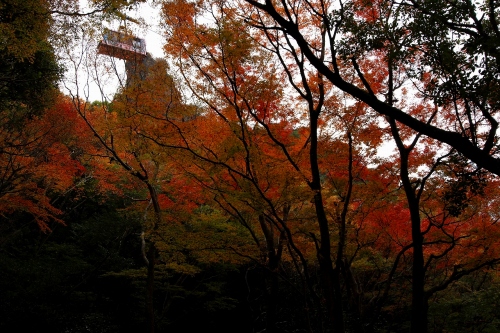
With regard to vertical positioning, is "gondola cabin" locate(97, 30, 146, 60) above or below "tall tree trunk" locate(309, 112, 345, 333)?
above

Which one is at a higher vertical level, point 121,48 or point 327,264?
point 121,48

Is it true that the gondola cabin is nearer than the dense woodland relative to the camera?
No

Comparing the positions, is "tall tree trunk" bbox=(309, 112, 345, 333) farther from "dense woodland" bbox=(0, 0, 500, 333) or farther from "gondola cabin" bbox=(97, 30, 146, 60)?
"gondola cabin" bbox=(97, 30, 146, 60)

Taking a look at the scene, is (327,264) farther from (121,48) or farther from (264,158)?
(121,48)

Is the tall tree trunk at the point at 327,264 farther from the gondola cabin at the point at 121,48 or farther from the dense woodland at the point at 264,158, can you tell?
the gondola cabin at the point at 121,48

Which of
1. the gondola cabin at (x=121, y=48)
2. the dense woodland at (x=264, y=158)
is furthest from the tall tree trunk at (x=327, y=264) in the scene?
the gondola cabin at (x=121, y=48)

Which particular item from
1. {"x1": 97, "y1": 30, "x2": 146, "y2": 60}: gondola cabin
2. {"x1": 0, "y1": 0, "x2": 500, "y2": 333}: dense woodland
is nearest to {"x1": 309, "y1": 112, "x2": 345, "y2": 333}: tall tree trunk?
{"x1": 0, "y1": 0, "x2": 500, "y2": 333}: dense woodland

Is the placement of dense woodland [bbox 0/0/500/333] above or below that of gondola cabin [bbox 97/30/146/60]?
below

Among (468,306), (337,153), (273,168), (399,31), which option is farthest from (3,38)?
(468,306)

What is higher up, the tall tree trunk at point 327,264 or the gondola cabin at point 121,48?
the gondola cabin at point 121,48

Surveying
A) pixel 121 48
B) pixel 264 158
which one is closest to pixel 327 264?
pixel 264 158

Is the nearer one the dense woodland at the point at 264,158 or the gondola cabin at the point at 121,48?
the dense woodland at the point at 264,158

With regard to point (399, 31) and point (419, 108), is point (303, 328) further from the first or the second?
point (399, 31)

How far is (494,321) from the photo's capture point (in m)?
10.2
